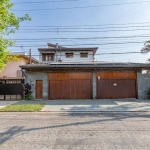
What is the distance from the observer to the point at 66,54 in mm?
29766

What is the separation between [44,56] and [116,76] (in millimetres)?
18518

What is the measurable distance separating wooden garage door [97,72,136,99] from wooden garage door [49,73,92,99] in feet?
3.86

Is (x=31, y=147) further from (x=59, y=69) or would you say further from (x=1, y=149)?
(x=59, y=69)

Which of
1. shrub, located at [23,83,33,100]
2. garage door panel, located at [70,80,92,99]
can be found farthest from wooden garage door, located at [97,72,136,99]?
shrub, located at [23,83,33,100]

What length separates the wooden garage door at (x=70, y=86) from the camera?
47.9 ft

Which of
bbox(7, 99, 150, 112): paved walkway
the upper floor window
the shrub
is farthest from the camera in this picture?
the upper floor window

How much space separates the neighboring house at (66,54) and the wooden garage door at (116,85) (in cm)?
1491

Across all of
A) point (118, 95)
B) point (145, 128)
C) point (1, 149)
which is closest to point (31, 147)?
point (1, 149)

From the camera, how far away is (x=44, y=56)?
1167 inches

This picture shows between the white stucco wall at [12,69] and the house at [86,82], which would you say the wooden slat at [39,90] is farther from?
the white stucco wall at [12,69]

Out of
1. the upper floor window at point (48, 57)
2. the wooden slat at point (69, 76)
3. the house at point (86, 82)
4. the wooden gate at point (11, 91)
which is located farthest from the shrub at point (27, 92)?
the upper floor window at point (48, 57)

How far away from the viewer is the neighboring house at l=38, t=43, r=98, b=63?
29281mm

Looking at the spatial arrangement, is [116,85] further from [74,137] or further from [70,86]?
[74,137]

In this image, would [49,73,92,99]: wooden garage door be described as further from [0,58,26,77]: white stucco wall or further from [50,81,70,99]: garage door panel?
[0,58,26,77]: white stucco wall
